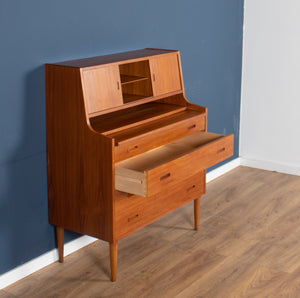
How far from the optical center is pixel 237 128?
4.58 meters

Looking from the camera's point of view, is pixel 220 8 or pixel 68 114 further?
Answer: pixel 220 8

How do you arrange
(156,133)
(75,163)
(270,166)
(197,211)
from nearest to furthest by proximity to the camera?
(75,163), (156,133), (197,211), (270,166)

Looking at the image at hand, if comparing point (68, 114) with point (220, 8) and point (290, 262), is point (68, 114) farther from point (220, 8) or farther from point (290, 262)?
point (220, 8)

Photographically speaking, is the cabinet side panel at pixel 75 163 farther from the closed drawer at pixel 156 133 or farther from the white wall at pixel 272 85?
the white wall at pixel 272 85

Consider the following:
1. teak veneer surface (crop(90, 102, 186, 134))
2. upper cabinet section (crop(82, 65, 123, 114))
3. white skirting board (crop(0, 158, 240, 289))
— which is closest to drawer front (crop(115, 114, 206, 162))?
teak veneer surface (crop(90, 102, 186, 134))

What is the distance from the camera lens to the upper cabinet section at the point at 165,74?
3.00 metres

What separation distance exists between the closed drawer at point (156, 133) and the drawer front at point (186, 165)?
0.74 feet

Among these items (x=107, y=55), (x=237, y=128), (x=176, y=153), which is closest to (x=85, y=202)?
(x=176, y=153)

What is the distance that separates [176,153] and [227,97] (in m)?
1.61

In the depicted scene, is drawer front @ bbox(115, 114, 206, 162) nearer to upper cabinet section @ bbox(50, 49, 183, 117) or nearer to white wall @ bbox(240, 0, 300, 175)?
upper cabinet section @ bbox(50, 49, 183, 117)

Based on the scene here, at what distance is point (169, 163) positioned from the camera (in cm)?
257

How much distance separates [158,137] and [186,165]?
0.26 m

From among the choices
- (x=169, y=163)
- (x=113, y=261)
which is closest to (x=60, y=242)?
(x=113, y=261)

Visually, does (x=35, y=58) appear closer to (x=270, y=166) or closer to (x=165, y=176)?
(x=165, y=176)
